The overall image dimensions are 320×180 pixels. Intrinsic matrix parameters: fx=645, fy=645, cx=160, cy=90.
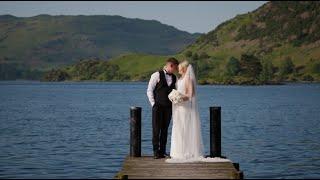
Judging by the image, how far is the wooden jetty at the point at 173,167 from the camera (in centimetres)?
2019

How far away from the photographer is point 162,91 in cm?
2277

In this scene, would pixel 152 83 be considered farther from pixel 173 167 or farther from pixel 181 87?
Answer: pixel 173 167

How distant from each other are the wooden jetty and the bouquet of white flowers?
2210mm

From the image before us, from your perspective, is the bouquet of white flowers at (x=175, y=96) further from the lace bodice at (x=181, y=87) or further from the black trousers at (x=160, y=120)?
the black trousers at (x=160, y=120)

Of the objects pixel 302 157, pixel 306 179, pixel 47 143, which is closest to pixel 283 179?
pixel 306 179

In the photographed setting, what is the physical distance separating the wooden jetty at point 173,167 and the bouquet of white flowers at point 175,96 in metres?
2.21

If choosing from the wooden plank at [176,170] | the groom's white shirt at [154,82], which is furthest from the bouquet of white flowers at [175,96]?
the wooden plank at [176,170]

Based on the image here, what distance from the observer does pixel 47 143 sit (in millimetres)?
42625

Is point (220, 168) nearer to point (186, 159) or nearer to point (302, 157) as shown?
point (186, 159)

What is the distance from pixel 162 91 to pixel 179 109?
876 millimetres

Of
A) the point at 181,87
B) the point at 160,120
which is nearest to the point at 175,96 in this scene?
the point at 181,87

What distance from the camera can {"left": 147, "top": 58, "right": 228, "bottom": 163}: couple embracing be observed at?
22516 mm

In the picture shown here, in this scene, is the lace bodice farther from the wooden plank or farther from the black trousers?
the wooden plank

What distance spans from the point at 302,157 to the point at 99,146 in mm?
12708
